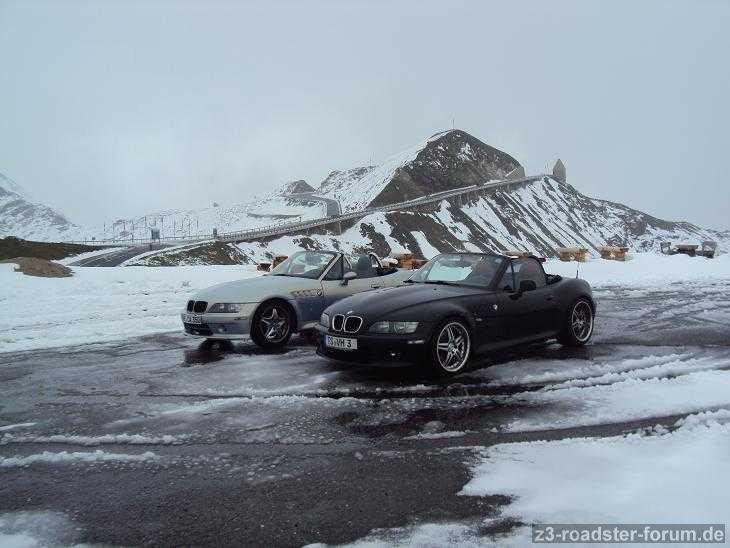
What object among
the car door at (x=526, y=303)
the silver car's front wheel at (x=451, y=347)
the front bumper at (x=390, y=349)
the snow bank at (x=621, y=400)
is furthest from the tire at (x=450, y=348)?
the snow bank at (x=621, y=400)

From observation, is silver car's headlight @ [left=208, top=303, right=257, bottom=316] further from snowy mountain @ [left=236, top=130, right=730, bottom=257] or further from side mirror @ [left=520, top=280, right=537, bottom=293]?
snowy mountain @ [left=236, top=130, right=730, bottom=257]

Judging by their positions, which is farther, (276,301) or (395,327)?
(276,301)

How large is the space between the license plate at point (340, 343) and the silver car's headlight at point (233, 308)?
210 cm

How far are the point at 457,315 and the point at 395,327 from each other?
812 millimetres

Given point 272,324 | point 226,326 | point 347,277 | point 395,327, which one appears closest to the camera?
point 395,327

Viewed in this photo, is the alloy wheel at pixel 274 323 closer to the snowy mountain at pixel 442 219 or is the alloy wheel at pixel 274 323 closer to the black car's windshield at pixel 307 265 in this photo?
the black car's windshield at pixel 307 265

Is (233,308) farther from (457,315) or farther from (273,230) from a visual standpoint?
(273,230)

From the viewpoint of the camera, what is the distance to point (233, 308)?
8.59 metres

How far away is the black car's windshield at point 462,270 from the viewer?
7638 mm

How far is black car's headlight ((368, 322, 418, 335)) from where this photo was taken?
6.38 m

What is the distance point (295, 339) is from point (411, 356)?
359cm

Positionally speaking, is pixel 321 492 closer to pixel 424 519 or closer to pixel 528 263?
pixel 424 519

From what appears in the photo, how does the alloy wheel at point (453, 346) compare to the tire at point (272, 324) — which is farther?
the tire at point (272, 324)

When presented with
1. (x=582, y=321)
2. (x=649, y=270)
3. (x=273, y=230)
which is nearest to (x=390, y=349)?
(x=582, y=321)
